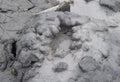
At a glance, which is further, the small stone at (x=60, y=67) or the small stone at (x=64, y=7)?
the small stone at (x=64, y=7)

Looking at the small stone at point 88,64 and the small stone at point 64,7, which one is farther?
the small stone at point 64,7

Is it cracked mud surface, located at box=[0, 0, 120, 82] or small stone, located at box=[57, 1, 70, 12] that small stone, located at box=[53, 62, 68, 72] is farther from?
small stone, located at box=[57, 1, 70, 12]

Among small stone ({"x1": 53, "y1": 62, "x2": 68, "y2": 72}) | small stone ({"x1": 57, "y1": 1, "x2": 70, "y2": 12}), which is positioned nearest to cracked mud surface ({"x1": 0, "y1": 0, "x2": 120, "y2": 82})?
small stone ({"x1": 53, "y1": 62, "x2": 68, "y2": 72})

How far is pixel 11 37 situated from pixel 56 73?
1.12m

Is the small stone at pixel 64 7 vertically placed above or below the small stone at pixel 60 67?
above

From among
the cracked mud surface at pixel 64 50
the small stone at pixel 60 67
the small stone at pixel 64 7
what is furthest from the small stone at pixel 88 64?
the small stone at pixel 64 7

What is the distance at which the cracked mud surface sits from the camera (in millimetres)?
3125

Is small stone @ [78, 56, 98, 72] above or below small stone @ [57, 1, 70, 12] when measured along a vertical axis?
below

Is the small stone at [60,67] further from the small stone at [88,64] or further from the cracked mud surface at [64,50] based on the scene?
the small stone at [88,64]

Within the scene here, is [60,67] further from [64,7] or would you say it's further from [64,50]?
[64,7]

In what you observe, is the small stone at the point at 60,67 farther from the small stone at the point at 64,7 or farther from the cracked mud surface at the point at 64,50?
the small stone at the point at 64,7

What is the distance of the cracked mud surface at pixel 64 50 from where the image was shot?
3.12 m

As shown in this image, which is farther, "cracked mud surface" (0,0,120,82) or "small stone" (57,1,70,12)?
"small stone" (57,1,70,12)

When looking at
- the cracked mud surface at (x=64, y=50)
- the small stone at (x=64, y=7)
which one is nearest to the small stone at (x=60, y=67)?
the cracked mud surface at (x=64, y=50)
